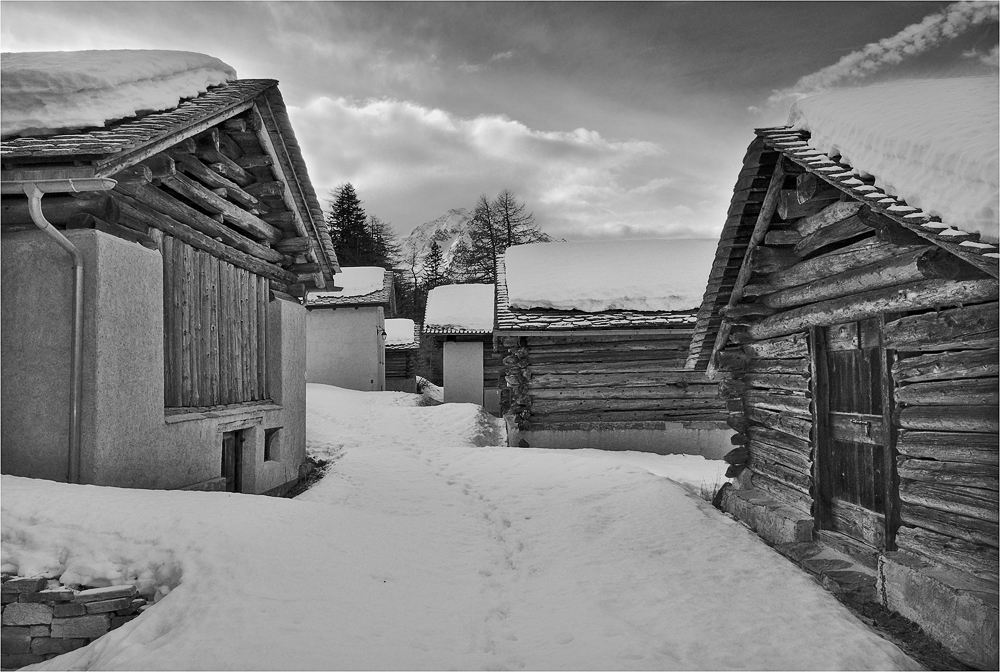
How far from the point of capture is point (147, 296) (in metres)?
6.73

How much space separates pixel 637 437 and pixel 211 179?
1098cm

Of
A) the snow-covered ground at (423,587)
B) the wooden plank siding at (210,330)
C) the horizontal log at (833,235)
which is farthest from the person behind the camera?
the wooden plank siding at (210,330)

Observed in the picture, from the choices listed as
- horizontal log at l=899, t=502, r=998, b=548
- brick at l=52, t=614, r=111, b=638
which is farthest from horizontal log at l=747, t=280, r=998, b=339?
brick at l=52, t=614, r=111, b=638

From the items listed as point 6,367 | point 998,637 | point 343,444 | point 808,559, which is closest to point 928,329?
point 998,637

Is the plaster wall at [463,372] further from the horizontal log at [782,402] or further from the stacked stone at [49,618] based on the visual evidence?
the stacked stone at [49,618]

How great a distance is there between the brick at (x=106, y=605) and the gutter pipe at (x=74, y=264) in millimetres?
1893

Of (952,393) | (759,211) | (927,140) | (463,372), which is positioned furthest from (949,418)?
(463,372)

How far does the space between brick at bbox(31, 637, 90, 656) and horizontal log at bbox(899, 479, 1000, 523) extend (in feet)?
21.5

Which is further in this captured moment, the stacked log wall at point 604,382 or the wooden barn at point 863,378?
the stacked log wall at point 604,382

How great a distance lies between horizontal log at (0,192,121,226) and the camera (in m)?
6.05

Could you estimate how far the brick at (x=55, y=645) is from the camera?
4328mm

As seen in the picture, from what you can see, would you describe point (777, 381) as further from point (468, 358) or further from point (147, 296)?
point (468, 358)

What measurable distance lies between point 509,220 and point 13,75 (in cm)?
3370

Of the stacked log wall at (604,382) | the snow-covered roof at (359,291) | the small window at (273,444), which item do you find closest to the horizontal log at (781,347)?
the stacked log wall at (604,382)
